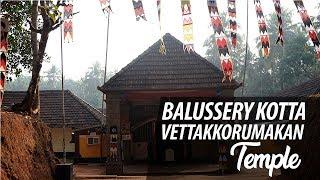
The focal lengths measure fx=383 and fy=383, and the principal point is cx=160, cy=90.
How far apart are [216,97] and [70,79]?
112844 millimetres

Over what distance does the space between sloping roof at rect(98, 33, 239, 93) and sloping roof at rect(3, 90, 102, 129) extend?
8.12 meters

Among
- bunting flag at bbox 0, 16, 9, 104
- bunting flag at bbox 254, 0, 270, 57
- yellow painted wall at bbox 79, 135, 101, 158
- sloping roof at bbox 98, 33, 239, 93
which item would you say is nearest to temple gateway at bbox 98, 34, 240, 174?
sloping roof at bbox 98, 33, 239, 93

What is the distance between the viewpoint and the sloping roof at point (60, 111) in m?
26.0

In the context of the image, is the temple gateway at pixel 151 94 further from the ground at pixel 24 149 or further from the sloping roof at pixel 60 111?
the sloping roof at pixel 60 111

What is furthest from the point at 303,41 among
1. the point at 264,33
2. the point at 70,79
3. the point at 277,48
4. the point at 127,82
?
the point at 70,79

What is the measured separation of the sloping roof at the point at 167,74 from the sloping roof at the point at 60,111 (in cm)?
812

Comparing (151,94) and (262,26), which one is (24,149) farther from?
(151,94)

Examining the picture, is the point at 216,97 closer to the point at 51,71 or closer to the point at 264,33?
the point at 264,33

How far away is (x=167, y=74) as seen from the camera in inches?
746

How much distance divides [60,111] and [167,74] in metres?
11.3

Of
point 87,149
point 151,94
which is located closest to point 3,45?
point 151,94

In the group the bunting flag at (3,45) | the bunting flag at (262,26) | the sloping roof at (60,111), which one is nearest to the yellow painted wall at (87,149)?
the sloping roof at (60,111)

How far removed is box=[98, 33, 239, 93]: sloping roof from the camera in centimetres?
1811

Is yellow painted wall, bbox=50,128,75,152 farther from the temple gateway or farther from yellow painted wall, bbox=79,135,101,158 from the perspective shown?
A: the temple gateway
